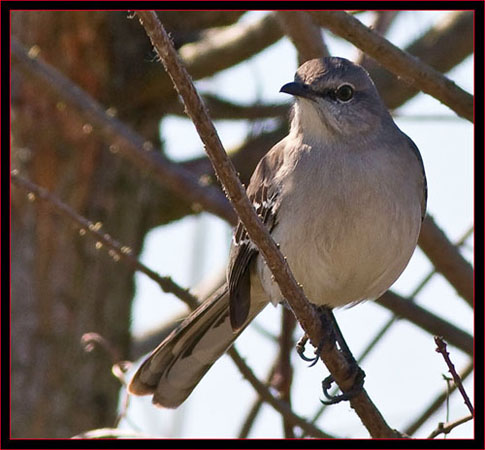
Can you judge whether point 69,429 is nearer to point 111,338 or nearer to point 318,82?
point 111,338

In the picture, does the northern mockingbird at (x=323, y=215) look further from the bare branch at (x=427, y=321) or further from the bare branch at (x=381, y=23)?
the bare branch at (x=381, y=23)

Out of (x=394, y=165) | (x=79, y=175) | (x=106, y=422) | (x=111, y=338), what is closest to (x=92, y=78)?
(x=79, y=175)

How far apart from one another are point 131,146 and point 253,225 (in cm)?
241

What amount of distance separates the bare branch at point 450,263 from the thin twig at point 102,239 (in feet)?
4.58

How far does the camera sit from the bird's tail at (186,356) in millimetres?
5613

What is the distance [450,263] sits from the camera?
5.43 m

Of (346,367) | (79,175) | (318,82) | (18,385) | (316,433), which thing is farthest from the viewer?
(79,175)

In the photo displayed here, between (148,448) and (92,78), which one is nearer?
(148,448)

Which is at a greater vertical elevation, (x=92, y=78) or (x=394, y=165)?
(x=92, y=78)

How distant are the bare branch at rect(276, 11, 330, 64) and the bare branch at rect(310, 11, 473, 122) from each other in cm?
46

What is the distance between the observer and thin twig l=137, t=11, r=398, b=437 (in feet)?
11.2

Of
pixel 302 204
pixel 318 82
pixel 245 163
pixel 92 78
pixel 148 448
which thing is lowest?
pixel 148 448

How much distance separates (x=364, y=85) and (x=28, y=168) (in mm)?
2837

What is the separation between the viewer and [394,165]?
5.14 m
